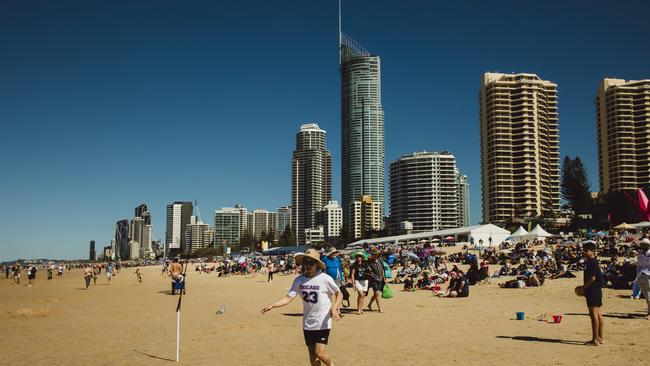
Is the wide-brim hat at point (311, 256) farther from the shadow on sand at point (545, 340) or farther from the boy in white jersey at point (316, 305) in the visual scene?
the shadow on sand at point (545, 340)

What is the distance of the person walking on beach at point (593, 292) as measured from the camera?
842 centimetres

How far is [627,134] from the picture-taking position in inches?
4638

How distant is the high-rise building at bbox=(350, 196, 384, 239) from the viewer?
179m

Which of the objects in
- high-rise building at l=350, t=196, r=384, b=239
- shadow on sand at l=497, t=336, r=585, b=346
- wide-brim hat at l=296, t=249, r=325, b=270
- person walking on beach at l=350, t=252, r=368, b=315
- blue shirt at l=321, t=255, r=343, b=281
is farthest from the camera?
high-rise building at l=350, t=196, r=384, b=239

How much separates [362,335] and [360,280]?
3.34 metres

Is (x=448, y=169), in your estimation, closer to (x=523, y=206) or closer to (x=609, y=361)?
(x=523, y=206)

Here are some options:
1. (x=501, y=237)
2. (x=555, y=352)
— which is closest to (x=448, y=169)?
(x=501, y=237)

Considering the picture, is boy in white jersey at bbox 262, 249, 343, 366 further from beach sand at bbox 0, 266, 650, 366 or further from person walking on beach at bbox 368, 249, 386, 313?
person walking on beach at bbox 368, 249, 386, 313

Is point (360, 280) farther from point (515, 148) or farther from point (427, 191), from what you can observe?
point (427, 191)

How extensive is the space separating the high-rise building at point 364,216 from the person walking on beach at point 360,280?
6299 inches

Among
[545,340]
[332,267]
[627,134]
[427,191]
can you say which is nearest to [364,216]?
[427,191]

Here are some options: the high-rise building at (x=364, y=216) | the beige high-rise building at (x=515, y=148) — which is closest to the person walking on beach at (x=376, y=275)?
the beige high-rise building at (x=515, y=148)

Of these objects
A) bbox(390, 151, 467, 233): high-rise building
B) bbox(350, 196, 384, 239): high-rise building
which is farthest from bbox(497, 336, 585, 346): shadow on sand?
bbox(350, 196, 384, 239): high-rise building

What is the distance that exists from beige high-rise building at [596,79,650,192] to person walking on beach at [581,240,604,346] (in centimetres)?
12202
